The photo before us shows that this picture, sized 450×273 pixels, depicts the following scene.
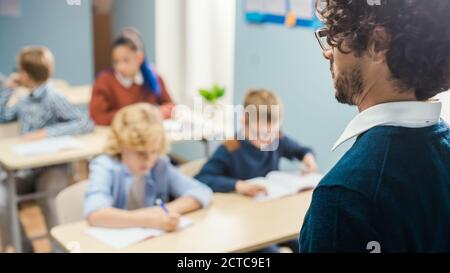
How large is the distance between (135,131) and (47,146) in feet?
2.79

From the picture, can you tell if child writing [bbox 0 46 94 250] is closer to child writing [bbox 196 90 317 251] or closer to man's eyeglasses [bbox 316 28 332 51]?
child writing [bbox 196 90 317 251]

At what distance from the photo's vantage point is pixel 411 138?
676 millimetres

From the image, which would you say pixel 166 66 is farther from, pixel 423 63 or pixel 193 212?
pixel 423 63

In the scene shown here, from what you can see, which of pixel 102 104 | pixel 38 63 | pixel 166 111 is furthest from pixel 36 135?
pixel 166 111

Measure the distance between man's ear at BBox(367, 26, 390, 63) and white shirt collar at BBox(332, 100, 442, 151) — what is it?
0.20ft

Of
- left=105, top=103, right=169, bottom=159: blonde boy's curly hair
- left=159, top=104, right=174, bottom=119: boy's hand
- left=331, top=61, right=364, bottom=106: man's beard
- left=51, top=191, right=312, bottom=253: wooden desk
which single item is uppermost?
left=331, top=61, right=364, bottom=106: man's beard

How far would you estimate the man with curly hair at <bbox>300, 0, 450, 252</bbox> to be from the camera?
65 cm

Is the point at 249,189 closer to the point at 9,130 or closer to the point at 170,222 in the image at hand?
the point at 170,222

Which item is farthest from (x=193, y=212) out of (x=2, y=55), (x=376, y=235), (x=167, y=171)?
(x=376, y=235)

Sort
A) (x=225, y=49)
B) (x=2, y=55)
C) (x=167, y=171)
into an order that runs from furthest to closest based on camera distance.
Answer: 1. (x=225, y=49)
2. (x=167, y=171)
3. (x=2, y=55)

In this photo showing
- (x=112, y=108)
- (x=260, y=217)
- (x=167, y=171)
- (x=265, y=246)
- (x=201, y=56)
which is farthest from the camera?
(x=112, y=108)

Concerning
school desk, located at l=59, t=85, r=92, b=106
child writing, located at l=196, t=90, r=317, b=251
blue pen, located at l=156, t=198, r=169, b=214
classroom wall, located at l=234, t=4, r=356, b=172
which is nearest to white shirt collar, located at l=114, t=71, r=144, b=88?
school desk, located at l=59, t=85, r=92, b=106

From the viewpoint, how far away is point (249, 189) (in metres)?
2.00

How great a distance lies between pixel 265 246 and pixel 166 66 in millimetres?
1229
